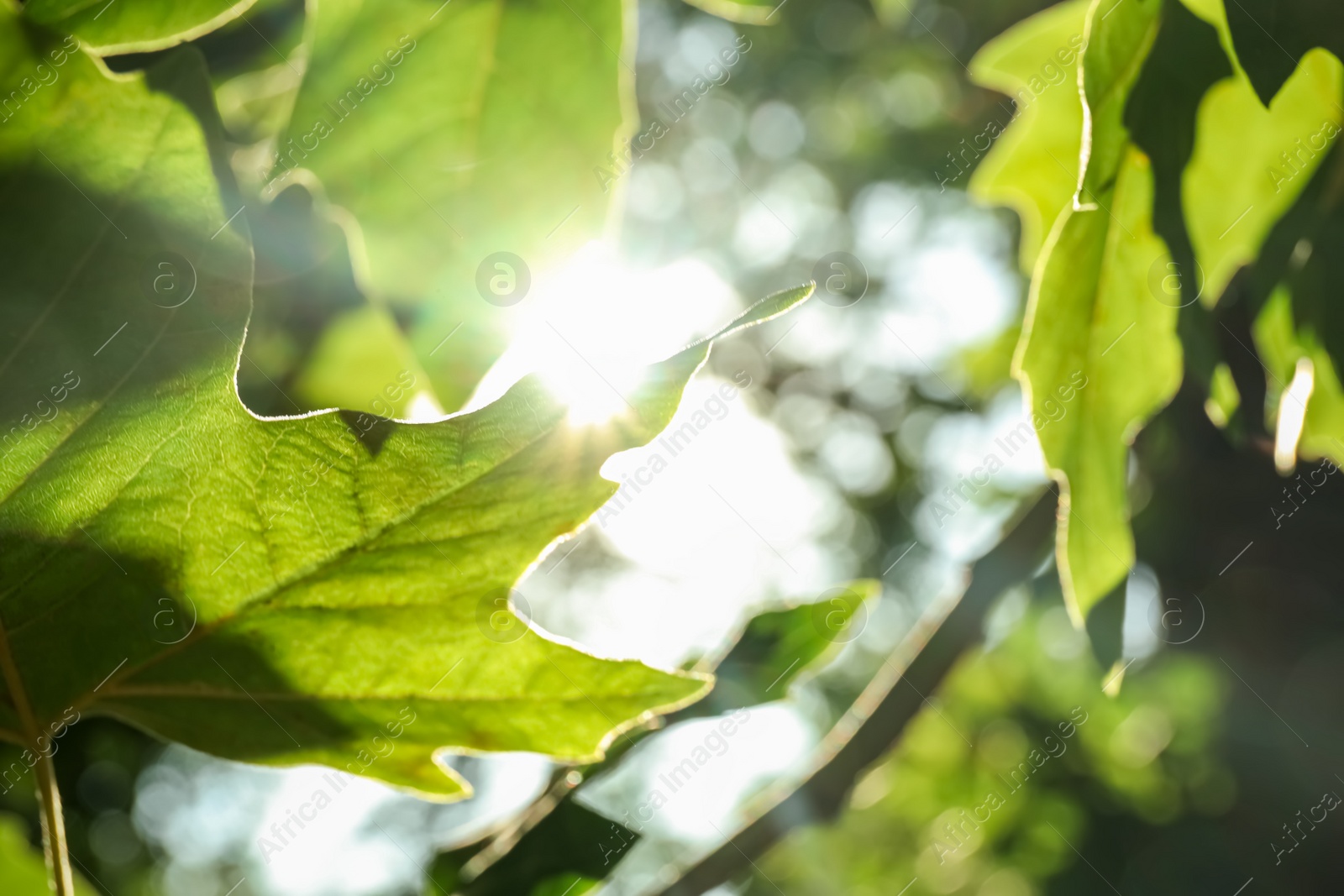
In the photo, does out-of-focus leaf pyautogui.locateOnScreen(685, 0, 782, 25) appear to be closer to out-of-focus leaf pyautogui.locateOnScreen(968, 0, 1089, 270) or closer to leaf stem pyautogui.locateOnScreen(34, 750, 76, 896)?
out-of-focus leaf pyautogui.locateOnScreen(968, 0, 1089, 270)

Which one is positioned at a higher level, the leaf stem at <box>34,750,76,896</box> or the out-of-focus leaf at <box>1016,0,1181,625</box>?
the leaf stem at <box>34,750,76,896</box>

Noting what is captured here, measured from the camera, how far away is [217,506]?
0.59m

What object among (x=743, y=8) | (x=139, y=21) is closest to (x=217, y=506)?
(x=139, y=21)

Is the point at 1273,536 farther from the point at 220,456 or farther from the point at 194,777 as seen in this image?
the point at 194,777

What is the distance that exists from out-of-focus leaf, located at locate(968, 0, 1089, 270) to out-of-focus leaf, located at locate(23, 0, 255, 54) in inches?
40.4

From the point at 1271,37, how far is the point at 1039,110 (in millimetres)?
622

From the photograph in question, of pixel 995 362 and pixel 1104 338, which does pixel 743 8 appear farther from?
pixel 995 362

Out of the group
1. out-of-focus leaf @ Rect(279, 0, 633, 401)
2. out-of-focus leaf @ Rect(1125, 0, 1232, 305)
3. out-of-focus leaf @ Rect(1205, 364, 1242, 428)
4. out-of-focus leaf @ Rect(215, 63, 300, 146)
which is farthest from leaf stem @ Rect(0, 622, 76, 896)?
out-of-focus leaf @ Rect(1205, 364, 1242, 428)

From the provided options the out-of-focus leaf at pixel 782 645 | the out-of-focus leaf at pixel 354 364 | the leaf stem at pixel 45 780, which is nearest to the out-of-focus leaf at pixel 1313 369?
the out-of-focus leaf at pixel 782 645

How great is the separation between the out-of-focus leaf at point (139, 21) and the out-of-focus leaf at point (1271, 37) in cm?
81

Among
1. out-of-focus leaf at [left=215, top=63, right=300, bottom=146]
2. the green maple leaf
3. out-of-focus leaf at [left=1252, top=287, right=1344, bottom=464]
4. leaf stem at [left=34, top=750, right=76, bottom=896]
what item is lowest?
out-of-focus leaf at [left=1252, top=287, right=1344, bottom=464]

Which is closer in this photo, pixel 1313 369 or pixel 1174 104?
pixel 1174 104

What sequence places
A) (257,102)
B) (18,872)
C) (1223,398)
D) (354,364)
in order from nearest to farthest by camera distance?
1. (18,872)
2. (1223,398)
3. (354,364)
4. (257,102)

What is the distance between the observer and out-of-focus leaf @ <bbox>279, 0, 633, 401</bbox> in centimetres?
94
